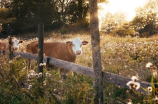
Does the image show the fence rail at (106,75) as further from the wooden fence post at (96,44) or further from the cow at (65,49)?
the cow at (65,49)

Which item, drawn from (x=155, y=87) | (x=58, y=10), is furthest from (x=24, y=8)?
(x=155, y=87)

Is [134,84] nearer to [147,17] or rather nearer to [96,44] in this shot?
[96,44]

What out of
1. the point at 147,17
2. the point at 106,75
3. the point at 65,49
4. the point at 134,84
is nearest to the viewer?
the point at 134,84

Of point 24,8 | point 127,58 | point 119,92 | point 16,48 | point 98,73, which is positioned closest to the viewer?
point 98,73

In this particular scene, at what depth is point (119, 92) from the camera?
4953mm

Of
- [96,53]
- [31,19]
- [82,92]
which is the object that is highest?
[31,19]

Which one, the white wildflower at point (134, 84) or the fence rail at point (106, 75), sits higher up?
the white wildflower at point (134, 84)

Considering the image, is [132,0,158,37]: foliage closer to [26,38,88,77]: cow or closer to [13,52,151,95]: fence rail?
[26,38,88,77]: cow

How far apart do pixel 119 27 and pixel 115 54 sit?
1124 inches

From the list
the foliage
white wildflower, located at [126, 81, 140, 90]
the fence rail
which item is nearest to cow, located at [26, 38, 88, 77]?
the fence rail

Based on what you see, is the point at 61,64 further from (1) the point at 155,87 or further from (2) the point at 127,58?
(2) the point at 127,58

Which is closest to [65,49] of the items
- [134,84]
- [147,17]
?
[134,84]

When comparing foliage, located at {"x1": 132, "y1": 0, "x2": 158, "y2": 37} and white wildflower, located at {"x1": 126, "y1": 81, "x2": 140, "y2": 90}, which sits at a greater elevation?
foliage, located at {"x1": 132, "y1": 0, "x2": 158, "y2": 37}

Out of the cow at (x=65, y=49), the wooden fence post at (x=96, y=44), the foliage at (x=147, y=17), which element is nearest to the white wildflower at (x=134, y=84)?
the wooden fence post at (x=96, y=44)
